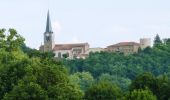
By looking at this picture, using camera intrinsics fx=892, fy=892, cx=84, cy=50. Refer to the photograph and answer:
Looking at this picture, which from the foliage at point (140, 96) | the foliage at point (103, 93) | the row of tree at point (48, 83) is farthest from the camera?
the foliage at point (103, 93)

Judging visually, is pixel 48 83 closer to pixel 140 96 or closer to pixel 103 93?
pixel 140 96

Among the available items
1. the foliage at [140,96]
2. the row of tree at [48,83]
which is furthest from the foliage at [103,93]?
the foliage at [140,96]

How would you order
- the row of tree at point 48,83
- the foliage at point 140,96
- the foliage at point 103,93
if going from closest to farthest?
the row of tree at point 48,83 → the foliage at point 140,96 → the foliage at point 103,93

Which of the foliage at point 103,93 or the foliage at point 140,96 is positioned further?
the foliage at point 103,93

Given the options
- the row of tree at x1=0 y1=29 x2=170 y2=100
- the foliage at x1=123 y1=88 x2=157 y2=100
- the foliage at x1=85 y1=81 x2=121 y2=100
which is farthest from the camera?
the foliage at x1=85 y1=81 x2=121 y2=100

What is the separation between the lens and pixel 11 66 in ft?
218

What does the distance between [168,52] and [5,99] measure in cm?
13725

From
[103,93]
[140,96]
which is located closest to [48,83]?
[140,96]

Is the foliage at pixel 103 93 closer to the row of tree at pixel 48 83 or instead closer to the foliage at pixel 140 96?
the row of tree at pixel 48 83

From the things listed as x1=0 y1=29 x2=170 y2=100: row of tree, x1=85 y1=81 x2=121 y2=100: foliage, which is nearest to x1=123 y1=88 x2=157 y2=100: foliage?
x1=0 y1=29 x2=170 y2=100: row of tree

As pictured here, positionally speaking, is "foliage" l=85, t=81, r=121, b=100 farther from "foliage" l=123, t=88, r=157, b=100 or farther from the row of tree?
"foliage" l=123, t=88, r=157, b=100

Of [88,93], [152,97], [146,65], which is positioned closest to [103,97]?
[88,93]

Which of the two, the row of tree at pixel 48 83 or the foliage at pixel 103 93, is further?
the foliage at pixel 103 93

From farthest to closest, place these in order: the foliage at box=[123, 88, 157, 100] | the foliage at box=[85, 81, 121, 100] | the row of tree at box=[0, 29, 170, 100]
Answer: the foliage at box=[85, 81, 121, 100] < the foliage at box=[123, 88, 157, 100] < the row of tree at box=[0, 29, 170, 100]
